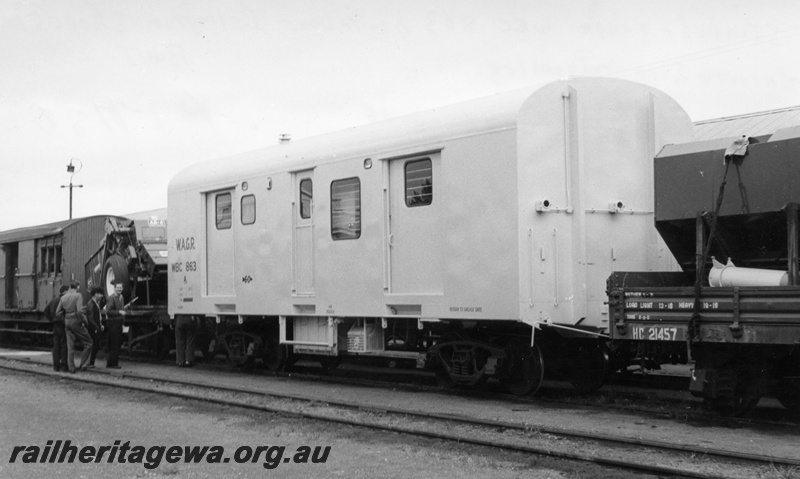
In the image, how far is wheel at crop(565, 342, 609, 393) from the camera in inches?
462

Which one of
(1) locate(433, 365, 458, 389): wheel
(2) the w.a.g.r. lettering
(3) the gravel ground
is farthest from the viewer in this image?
(2) the w.a.g.r. lettering

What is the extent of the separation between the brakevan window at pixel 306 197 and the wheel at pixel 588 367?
4.79 m

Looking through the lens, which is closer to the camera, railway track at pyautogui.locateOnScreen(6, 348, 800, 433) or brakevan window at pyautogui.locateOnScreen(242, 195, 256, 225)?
railway track at pyautogui.locateOnScreen(6, 348, 800, 433)

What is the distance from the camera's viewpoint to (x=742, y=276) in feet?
30.4

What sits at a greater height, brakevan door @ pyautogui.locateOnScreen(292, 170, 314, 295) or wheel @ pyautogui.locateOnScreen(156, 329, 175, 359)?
brakevan door @ pyautogui.locateOnScreen(292, 170, 314, 295)

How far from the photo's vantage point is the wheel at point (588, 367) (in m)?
11.7

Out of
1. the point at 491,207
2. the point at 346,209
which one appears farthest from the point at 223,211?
the point at 491,207

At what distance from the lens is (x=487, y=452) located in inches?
315

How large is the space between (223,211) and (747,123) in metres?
16.7

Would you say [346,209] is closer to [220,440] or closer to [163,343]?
[220,440]

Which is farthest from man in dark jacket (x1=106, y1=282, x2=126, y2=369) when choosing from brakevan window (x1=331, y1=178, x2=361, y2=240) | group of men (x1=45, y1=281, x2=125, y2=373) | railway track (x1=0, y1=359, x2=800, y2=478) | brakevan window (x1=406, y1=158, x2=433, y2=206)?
brakevan window (x1=406, y1=158, x2=433, y2=206)

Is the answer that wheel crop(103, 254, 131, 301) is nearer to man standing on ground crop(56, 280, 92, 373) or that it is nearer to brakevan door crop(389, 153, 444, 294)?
man standing on ground crop(56, 280, 92, 373)

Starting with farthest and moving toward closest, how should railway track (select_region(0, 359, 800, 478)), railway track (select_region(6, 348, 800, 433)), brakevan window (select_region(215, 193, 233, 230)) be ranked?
brakevan window (select_region(215, 193, 233, 230)), railway track (select_region(6, 348, 800, 433)), railway track (select_region(0, 359, 800, 478))

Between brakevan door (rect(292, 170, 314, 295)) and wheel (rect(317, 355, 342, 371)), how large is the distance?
89.2 inches
